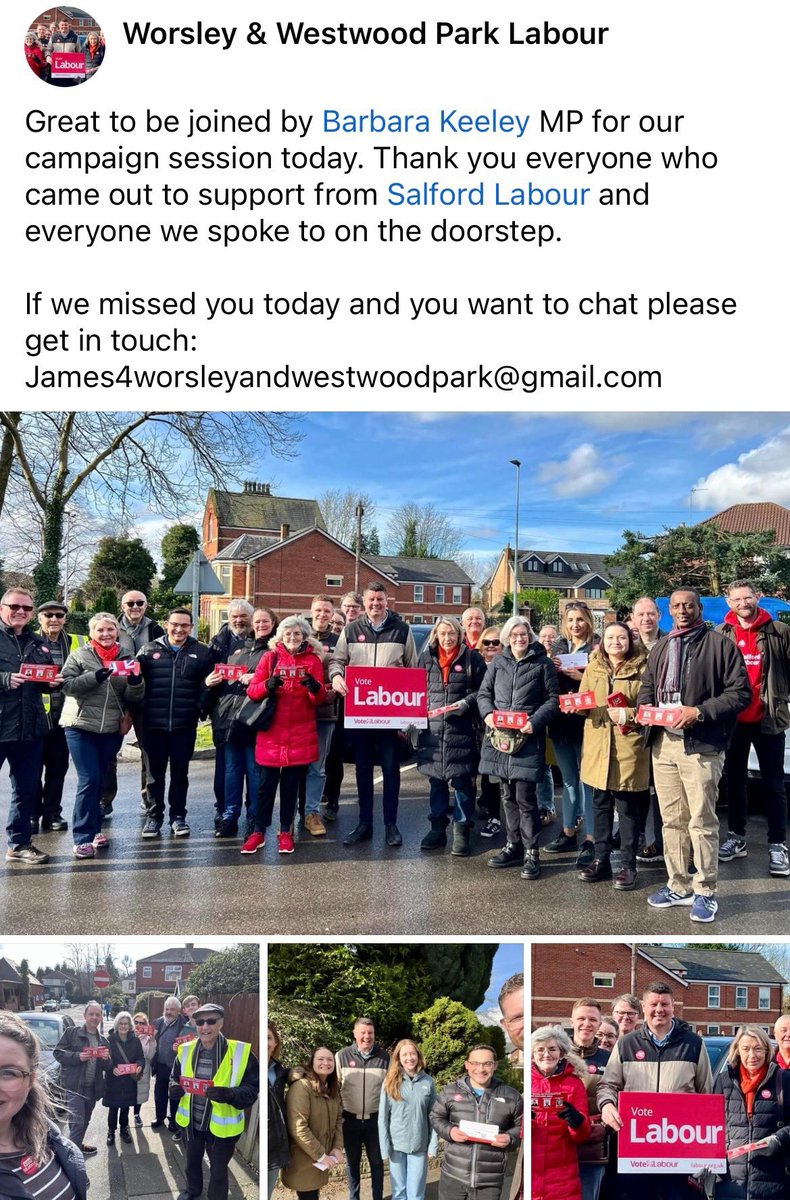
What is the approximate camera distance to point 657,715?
5.24 meters

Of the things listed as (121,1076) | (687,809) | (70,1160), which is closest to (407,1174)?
(121,1076)

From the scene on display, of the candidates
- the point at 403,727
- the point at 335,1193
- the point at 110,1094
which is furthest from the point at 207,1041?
the point at 403,727

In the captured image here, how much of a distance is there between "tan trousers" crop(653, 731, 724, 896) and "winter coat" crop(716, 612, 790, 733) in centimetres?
108

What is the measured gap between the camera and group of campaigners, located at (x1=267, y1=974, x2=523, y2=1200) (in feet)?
13.1

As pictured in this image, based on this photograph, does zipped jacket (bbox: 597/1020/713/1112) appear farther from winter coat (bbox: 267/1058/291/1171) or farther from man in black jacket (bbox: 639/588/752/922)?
winter coat (bbox: 267/1058/291/1171)

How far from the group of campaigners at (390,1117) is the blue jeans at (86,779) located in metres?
2.66

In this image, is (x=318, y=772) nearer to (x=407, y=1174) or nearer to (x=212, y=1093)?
(x=212, y=1093)

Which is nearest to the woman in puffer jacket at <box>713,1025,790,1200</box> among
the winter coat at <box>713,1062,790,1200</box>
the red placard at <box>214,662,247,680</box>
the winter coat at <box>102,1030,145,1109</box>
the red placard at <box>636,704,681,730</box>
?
the winter coat at <box>713,1062,790,1200</box>

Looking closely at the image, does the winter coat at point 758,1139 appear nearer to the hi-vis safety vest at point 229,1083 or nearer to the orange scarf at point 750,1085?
the orange scarf at point 750,1085

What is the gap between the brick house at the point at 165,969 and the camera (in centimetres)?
412
